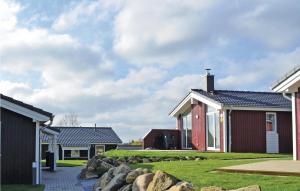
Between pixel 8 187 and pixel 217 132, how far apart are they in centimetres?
1497

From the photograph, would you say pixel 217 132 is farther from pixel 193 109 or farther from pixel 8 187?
pixel 8 187

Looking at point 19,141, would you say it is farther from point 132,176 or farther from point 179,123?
point 179,123

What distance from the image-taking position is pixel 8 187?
1697 centimetres

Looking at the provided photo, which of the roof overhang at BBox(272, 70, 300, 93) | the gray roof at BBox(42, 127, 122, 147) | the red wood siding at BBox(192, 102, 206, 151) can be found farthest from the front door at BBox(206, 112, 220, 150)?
the gray roof at BBox(42, 127, 122, 147)

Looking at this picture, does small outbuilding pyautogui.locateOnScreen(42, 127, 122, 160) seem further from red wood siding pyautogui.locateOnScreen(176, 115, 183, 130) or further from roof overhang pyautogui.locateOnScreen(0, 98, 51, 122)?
Answer: roof overhang pyautogui.locateOnScreen(0, 98, 51, 122)

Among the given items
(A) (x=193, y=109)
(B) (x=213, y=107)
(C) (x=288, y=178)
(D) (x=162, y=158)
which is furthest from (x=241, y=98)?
(C) (x=288, y=178)

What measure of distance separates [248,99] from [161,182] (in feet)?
63.7

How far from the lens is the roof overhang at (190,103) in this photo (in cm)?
2909

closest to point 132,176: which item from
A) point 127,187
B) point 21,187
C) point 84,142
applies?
point 127,187

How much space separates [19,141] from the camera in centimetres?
1842

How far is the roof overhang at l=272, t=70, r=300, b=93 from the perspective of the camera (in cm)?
1779

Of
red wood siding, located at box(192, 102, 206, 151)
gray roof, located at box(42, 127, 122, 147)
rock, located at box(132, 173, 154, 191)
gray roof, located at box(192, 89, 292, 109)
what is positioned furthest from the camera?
gray roof, located at box(42, 127, 122, 147)

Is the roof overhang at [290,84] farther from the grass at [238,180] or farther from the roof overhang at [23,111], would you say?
the roof overhang at [23,111]

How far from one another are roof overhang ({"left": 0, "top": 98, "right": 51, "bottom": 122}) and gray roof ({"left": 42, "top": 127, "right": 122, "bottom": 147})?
1566 inches
